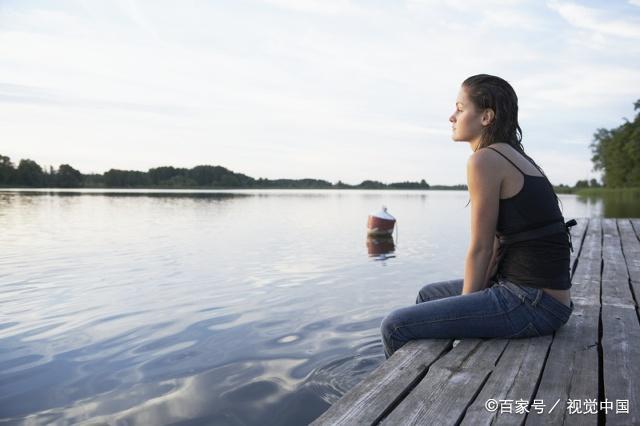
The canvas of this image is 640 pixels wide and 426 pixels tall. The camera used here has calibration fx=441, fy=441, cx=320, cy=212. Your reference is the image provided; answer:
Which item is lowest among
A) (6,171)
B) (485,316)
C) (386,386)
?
(386,386)

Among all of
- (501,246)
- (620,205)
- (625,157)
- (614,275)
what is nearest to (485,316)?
(501,246)

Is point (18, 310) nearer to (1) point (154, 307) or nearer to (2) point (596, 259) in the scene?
(1) point (154, 307)

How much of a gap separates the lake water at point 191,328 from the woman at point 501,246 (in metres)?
2.12

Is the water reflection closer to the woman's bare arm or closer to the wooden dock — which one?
the wooden dock

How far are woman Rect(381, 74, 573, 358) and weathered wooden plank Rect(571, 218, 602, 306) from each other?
1.78 m

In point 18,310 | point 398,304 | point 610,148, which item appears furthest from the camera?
point 610,148

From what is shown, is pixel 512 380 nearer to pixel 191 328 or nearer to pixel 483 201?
pixel 483 201

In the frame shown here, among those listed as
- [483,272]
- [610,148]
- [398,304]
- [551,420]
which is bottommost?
[398,304]

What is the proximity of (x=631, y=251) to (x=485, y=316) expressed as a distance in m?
6.94

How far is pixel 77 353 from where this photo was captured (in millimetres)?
6184

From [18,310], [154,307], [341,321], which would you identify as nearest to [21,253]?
[18,310]

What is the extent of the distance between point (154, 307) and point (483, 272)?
7330mm

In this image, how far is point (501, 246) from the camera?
3092 millimetres

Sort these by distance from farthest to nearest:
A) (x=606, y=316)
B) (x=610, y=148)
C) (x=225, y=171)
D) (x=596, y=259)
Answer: (x=225, y=171) → (x=610, y=148) → (x=596, y=259) → (x=606, y=316)
